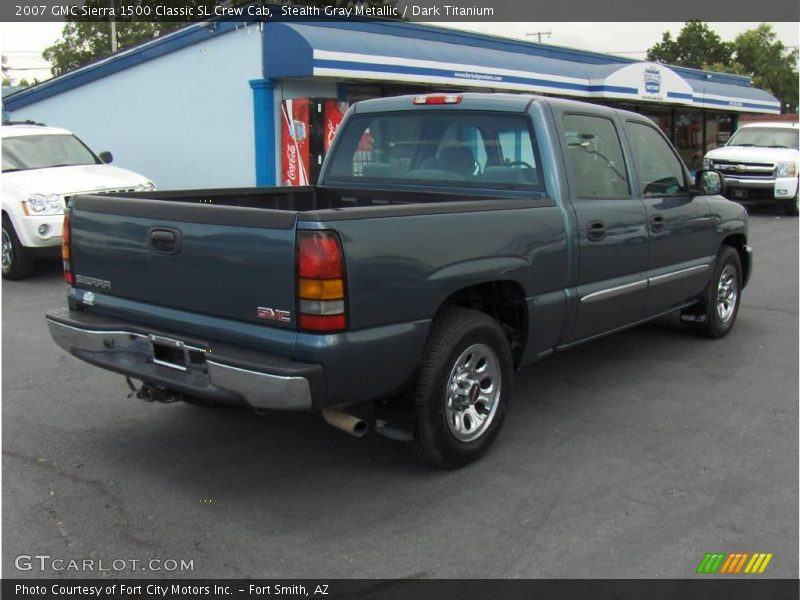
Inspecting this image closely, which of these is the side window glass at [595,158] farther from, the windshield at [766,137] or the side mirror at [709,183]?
the windshield at [766,137]

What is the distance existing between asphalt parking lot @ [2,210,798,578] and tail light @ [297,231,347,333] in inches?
38.0

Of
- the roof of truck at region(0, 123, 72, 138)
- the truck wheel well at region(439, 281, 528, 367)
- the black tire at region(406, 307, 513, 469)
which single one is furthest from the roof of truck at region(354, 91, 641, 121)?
the roof of truck at region(0, 123, 72, 138)

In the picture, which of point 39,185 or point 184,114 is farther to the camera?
point 184,114

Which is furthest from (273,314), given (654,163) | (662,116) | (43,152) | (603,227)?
(662,116)

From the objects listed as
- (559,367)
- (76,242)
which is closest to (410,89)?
(559,367)

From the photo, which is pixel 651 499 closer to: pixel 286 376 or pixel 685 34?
pixel 286 376

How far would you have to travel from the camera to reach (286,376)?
3318mm

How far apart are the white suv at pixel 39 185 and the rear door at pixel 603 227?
5655mm

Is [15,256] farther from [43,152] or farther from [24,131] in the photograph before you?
[24,131]

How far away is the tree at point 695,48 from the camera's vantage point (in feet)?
201

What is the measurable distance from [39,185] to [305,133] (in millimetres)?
5716

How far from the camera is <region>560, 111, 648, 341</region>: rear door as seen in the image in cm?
485

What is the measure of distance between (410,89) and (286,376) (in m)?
14.1

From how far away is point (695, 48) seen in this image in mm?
61719
